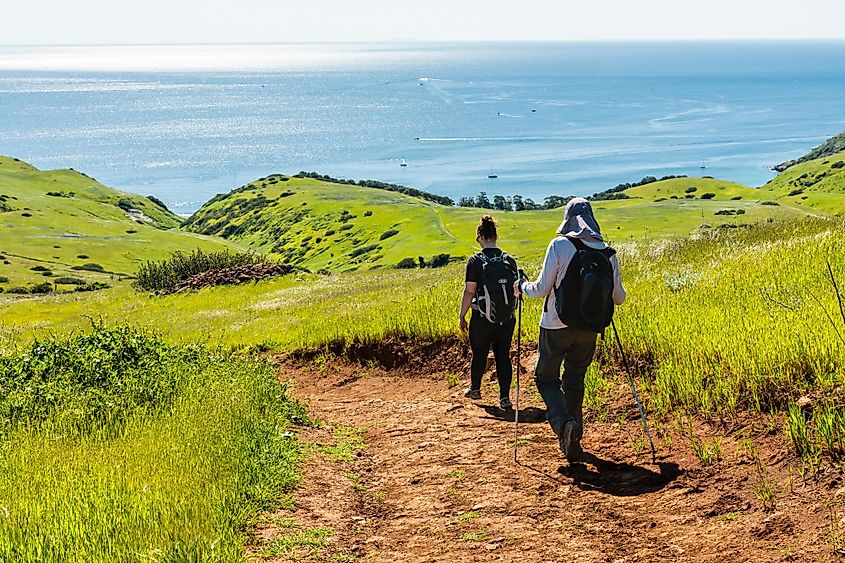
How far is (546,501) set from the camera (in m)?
6.62

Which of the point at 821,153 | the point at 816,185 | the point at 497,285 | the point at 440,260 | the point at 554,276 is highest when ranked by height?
the point at 821,153

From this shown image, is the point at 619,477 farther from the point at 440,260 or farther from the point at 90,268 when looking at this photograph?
the point at 90,268

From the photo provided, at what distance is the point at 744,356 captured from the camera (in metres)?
7.59

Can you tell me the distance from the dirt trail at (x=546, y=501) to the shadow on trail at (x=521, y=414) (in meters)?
0.05

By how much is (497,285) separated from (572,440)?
9.09 feet

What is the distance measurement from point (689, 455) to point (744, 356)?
4.00 ft

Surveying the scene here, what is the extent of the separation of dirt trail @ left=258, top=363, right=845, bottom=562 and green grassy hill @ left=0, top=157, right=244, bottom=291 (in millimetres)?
76544

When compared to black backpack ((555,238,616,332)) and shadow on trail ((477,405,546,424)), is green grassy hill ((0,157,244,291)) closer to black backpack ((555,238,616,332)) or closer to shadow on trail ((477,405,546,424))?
shadow on trail ((477,405,546,424))

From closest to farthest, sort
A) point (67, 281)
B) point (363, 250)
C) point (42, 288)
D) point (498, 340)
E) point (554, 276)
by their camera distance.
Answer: point (554, 276), point (498, 340), point (42, 288), point (67, 281), point (363, 250)

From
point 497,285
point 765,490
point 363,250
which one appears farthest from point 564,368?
point 363,250

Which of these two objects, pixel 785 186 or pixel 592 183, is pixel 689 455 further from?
pixel 592 183

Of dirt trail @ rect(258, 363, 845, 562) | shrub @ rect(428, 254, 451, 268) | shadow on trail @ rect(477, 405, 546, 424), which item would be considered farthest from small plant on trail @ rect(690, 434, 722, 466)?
shrub @ rect(428, 254, 451, 268)

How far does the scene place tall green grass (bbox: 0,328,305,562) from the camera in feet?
16.9

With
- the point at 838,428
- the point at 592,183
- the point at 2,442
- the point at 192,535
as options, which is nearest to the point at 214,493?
the point at 192,535
